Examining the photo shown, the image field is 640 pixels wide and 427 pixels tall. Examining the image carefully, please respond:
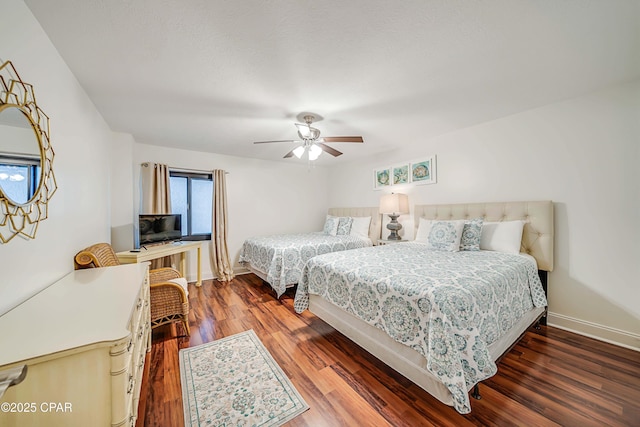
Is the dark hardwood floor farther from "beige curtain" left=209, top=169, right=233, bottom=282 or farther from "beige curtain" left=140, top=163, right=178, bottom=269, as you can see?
"beige curtain" left=209, top=169, right=233, bottom=282

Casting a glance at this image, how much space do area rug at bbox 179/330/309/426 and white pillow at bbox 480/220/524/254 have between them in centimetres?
242

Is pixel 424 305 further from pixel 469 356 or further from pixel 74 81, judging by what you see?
pixel 74 81

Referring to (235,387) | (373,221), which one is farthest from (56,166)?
(373,221)

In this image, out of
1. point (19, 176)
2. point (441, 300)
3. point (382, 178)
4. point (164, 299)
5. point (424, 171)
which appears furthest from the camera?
point (382, 178)

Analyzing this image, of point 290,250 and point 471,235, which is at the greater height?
point 471,235

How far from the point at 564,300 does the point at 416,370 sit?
2043mm

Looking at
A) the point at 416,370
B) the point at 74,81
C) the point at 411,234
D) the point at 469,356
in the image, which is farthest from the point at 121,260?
the point at 411,234

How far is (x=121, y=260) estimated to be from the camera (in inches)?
101

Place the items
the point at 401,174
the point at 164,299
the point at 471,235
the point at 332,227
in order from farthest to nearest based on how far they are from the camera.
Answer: the point at 332,227, the point at 401,174, the point at 471,235, the point at 164,299

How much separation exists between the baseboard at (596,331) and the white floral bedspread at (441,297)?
44 centimetres

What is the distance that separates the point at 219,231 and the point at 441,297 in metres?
3.66

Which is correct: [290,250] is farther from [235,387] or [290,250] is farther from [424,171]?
[424,171]

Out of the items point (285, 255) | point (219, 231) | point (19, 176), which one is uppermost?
point (19, 176)

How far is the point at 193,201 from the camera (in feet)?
13.6
